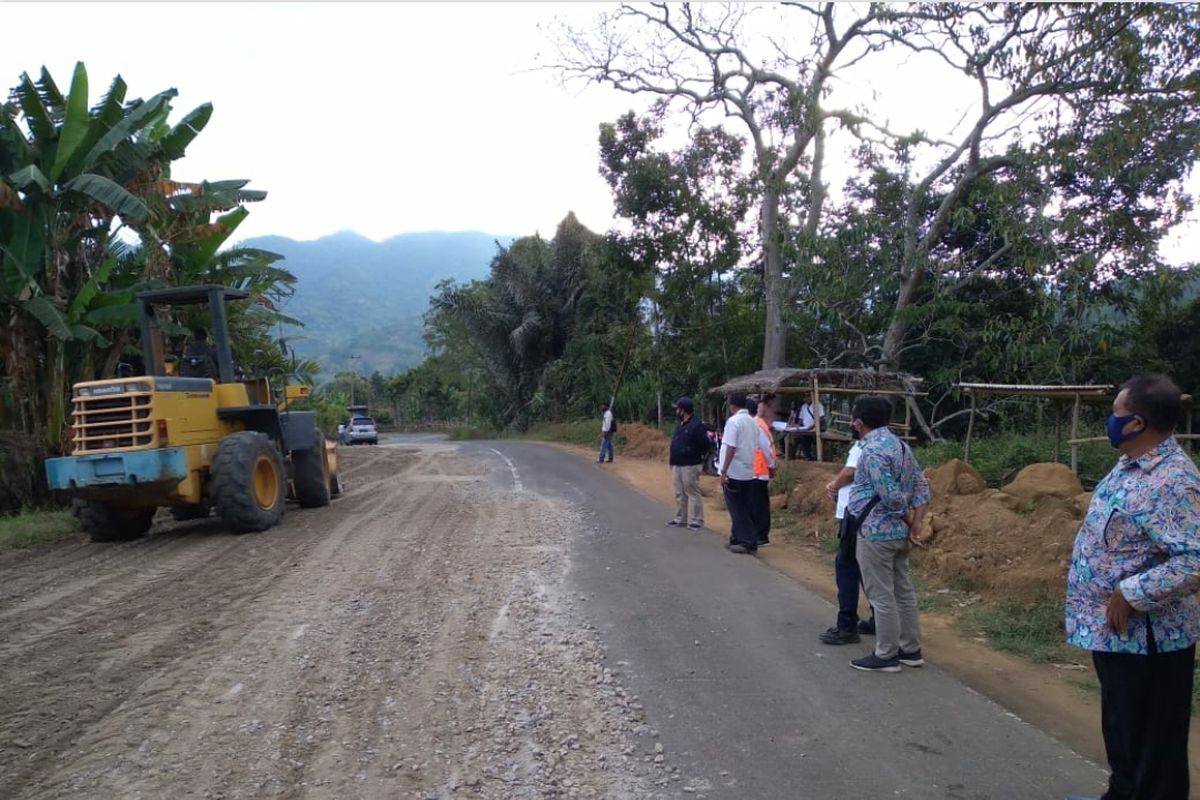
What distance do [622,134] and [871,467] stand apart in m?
22.7

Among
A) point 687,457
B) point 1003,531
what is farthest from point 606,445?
point 1003,531

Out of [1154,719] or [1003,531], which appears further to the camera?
[1003,531]

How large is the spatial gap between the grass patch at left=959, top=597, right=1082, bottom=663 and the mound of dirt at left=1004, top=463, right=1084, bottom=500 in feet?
7.71

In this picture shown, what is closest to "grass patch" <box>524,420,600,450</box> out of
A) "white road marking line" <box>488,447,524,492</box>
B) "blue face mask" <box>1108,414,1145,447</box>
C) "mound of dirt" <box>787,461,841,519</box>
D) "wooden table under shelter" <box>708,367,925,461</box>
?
"white road marking line" <box>488,447,524,492</box>

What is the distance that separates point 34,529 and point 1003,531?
11.6m

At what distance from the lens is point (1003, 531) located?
25.4 feet

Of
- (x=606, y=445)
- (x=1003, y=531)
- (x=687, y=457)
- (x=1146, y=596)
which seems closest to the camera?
(x=1146, y=596)

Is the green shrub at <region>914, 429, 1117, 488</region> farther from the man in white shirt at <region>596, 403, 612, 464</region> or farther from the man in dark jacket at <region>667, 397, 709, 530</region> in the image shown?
the man in white shirt at <region>596, 403, 612, 464</region>

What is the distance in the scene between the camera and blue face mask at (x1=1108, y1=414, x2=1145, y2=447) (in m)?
3.34

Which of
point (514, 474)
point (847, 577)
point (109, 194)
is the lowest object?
point (514, 474)

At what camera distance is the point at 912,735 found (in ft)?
13.8

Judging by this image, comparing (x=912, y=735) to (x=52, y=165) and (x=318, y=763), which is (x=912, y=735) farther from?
(x=52, y=165)

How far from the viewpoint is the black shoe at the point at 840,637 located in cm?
568

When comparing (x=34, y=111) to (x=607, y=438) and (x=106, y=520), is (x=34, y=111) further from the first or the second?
(x=607, y=438)
